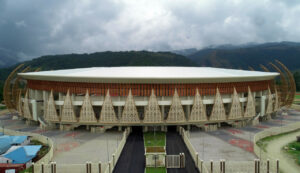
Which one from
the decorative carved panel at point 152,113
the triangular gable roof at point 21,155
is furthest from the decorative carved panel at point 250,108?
the triangular gable roof at point 21,155

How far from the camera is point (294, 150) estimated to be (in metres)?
26.9

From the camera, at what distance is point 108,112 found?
105 ft

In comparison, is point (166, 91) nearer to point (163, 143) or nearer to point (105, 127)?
point (163, 143)

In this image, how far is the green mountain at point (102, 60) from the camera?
160 m

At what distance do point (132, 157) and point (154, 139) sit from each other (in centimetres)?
618

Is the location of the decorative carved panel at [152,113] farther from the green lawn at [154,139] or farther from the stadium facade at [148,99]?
the green lawn at [154,139]

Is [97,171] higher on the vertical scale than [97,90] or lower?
lower

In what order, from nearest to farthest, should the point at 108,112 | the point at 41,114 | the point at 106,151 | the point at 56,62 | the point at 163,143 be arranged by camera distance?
the point at 106,151
the point at 163,143
the point at 108,112
the point at 41,114
the point at 56,62

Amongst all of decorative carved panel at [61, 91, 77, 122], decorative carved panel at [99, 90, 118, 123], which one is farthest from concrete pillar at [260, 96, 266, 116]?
decorative carved panel at [61, 91, 77, 122]

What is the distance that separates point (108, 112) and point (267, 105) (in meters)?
28.1

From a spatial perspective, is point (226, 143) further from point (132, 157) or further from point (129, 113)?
point (129, 113)

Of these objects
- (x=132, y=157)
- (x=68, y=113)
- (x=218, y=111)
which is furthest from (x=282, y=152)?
(x=68, y=113)

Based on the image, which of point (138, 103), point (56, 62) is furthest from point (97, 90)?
point (56, 62)

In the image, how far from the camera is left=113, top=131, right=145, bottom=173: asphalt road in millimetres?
21069
